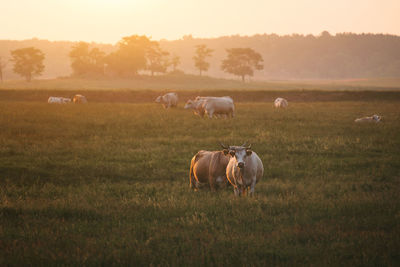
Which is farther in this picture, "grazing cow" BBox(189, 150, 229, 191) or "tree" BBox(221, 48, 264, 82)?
"tree" BBox(221, 48, 264, 82)

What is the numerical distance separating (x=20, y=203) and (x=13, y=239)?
2273mm

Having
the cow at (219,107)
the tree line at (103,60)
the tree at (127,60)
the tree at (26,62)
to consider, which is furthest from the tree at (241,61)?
the cow at (219,107)

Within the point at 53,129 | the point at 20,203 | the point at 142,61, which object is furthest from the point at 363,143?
the point at 142,61

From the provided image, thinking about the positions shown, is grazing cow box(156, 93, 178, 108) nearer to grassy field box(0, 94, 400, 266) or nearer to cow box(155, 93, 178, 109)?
cow box(155, 93, 178, 109)

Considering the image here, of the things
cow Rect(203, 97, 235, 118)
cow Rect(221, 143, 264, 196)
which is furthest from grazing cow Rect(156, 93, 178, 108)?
cow Rect(221, 143, 264, 196)

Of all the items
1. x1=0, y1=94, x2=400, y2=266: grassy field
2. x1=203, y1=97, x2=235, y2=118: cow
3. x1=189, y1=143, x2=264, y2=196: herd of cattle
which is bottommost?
x1=0, y1=94, x2=400, y2=266: grassy field

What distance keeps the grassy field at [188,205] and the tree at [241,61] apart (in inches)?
4102

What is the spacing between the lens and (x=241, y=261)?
5746mm

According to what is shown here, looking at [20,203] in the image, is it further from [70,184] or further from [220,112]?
[220,112]

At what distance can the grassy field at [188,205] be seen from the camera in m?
6.00

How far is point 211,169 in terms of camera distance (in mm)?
10523

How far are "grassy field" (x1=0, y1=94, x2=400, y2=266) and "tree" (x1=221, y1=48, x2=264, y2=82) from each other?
342 ft

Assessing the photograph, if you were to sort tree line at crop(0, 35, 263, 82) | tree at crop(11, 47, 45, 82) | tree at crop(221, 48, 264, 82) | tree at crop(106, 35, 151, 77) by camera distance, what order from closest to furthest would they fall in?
tree at crop(11, 47, 45, 82), tree line at crop(0, 35, 263, 82), tree at crop(106, 35, 151, 77), tree at crop(221, 48, 264, 82)

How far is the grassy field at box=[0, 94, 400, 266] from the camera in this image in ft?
19.7
